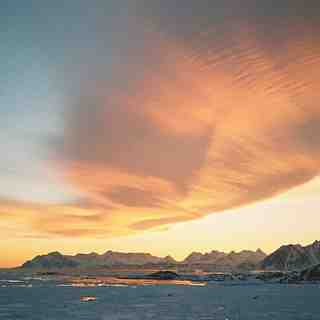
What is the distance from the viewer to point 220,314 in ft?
213

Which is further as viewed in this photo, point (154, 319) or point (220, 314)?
point (220, 314)

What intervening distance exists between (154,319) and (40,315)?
1610 centimetres

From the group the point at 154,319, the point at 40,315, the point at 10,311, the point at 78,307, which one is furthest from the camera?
the point at 78,307

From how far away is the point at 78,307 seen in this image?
246ft

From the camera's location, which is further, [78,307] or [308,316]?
[78,307]

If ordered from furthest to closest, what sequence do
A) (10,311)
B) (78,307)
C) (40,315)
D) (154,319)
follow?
1. (78,307)
2. (10,311)
3. (40,315)
4. (154,319)

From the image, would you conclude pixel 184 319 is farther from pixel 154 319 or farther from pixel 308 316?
pixel 308 316

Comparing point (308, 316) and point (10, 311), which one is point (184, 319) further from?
point (10, 311)

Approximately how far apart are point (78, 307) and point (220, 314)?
73.3ft

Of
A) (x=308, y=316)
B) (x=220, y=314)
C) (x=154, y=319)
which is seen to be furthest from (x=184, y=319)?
(x=308, y=316)

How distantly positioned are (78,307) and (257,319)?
28.6m

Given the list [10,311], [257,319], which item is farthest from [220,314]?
[10,311]

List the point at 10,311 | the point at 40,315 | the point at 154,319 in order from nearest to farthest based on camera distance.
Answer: the point at 154,319
the point at 40,315
the point at 10,311

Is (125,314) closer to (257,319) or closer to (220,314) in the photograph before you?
(220,314)
